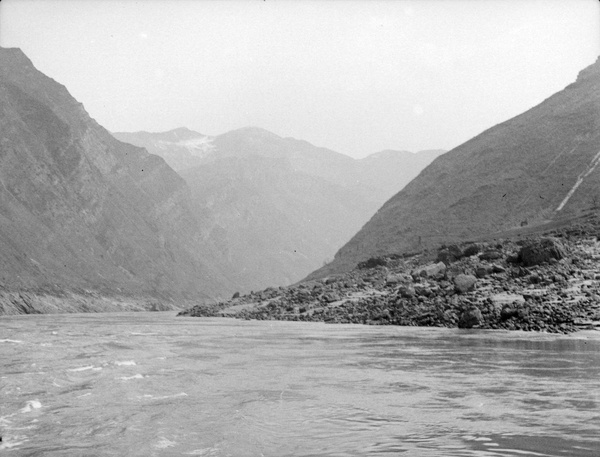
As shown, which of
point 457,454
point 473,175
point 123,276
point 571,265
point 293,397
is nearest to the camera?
point 457,454

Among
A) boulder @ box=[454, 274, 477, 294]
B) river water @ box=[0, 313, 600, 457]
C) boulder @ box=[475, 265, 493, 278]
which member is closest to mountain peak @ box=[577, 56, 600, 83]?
boulder @ box=[475, 265, 493, 278]

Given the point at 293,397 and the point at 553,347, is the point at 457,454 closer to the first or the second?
the point at 293,397

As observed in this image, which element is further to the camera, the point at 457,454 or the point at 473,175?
the point at 473,175

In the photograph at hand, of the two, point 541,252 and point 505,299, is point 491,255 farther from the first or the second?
point 505,299

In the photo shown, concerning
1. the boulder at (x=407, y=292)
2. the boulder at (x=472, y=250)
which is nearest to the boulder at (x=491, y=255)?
the boulder at (x=472, y=250)

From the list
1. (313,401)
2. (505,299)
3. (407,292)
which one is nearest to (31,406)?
(313,401)

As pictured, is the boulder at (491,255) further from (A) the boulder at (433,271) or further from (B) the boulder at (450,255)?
(B) the boulder at (450,255)

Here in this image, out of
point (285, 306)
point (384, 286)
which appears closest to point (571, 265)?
point (384, 286)
